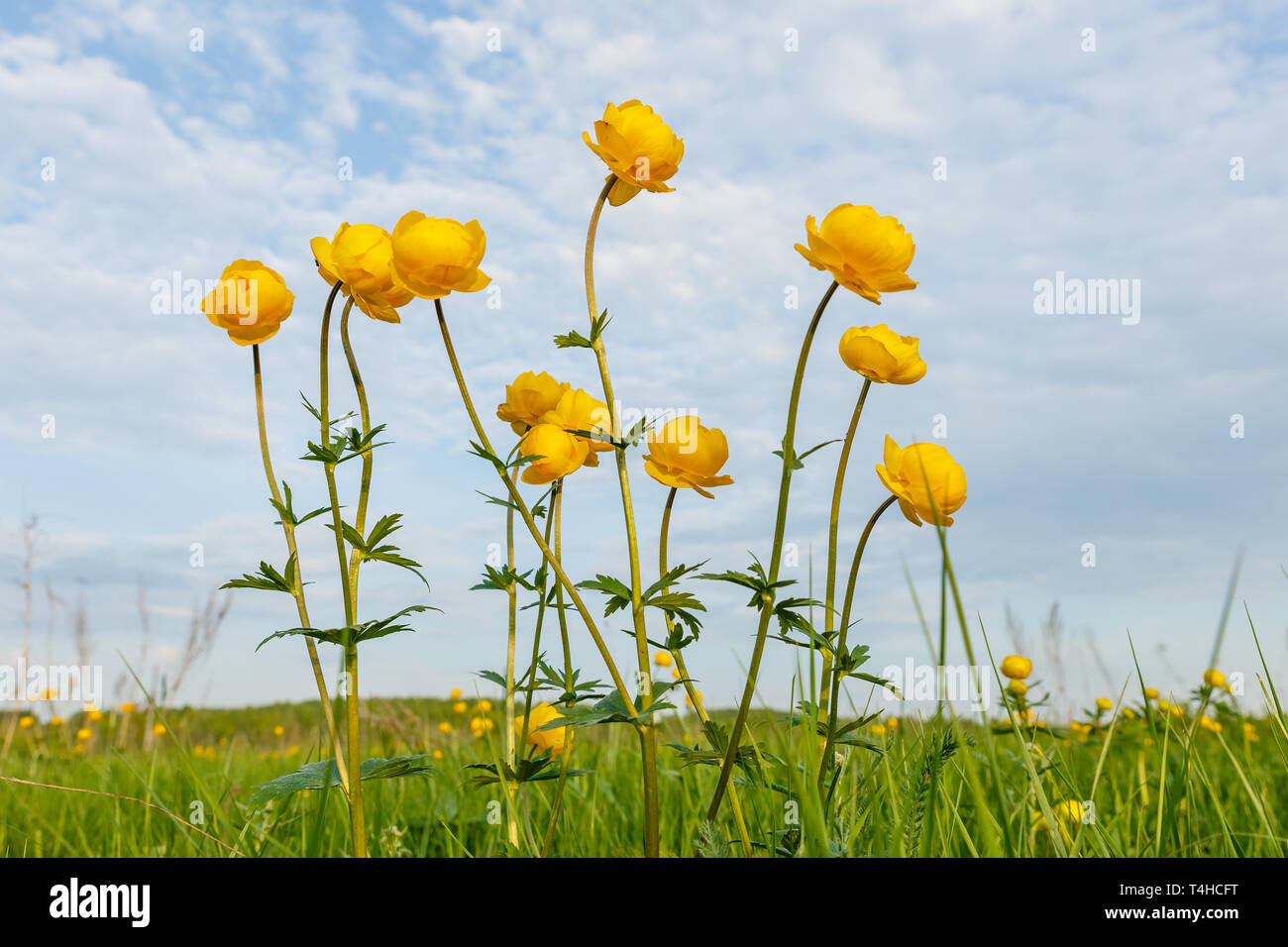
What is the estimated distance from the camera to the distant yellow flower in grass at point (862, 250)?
1.33 m

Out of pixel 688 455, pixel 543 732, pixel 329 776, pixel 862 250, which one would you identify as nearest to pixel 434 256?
pixel 688 455

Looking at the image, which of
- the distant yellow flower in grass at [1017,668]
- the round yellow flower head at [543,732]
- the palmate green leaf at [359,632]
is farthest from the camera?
the distant yellow flower in grass at [1017,668]

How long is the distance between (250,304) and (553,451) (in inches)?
21.3

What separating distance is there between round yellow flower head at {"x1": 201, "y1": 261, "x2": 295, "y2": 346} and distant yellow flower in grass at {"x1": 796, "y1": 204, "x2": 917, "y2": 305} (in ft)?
2.82

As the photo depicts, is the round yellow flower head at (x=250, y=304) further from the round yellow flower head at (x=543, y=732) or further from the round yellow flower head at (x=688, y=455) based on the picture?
the round yellow flower head at (x=543, y=732)

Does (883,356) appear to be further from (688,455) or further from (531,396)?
(531,396)

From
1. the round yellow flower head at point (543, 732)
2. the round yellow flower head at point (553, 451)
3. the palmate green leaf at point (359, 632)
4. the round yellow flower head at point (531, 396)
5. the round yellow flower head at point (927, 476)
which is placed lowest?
the round yellow flower head at point (543, 732)

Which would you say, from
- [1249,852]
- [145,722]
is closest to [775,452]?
[1249,852]

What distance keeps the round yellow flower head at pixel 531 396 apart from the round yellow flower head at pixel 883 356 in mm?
542

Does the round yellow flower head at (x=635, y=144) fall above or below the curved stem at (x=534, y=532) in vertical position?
above

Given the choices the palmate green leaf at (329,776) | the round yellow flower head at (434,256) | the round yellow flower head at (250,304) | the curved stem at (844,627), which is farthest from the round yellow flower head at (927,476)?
the round yellow flower head at (250,304)

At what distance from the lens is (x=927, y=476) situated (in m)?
1.35

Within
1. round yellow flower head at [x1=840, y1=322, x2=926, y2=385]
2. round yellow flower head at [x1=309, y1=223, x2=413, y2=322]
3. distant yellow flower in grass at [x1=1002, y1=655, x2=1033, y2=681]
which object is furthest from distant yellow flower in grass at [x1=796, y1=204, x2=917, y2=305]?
distant yellow flower in grass at [x1=1002, y1=655, x2=1033, y2=681]
